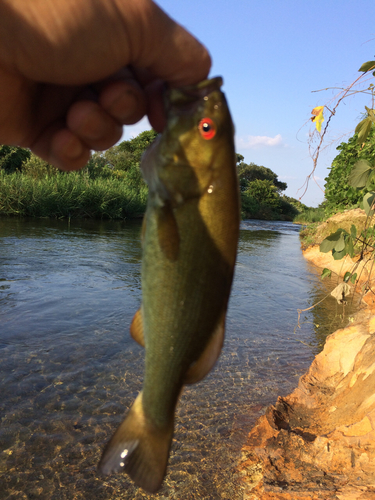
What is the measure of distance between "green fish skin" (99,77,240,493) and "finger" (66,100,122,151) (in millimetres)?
498

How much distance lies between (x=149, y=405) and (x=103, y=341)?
5.32 m

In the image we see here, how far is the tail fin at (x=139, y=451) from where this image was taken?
1226mm

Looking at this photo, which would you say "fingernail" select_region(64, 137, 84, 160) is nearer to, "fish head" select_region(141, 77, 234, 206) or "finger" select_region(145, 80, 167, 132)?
"finger" select_region(145, 80, 167, 132)

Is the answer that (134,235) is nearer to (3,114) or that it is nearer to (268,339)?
(268,339)

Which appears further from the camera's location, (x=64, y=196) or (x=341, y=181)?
(x=64, y=196)

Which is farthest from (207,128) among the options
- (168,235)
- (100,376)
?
(100,376)

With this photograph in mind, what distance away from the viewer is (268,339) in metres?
7.00

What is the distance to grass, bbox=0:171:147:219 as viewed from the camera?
66.4 feet

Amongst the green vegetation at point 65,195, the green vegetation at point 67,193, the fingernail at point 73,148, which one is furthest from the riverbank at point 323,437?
the green vegetation at point 65,195

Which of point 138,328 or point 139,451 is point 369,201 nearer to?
point 138,328

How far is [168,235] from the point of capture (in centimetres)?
122

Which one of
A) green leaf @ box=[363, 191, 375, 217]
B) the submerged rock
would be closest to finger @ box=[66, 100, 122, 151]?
the submerged rock

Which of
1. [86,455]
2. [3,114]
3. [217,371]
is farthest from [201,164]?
[217,371]

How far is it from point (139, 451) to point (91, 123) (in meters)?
1.31
